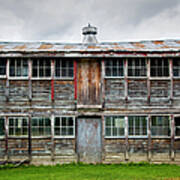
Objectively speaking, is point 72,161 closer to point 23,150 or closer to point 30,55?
point 23,150

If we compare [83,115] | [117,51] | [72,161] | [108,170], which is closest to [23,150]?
[72,161]

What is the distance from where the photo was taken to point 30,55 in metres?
13.0

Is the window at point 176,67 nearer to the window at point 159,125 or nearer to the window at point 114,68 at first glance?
the window at point 159,125

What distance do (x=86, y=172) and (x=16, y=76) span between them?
6003 millimetres

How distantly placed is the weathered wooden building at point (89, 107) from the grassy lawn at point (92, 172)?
72cm

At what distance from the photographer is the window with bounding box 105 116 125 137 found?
43.6ft

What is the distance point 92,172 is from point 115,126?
9.65 feet

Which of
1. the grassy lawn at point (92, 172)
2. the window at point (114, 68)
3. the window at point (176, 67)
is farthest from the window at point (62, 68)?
the window at point (176, 67)

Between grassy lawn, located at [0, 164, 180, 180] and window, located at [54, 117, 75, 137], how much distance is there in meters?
1.65

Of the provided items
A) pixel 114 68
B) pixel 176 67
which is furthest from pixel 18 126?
pixel 176 67

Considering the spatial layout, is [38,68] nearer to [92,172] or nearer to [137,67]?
[137,67]

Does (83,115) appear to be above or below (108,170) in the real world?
above

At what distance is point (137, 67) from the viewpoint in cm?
1327

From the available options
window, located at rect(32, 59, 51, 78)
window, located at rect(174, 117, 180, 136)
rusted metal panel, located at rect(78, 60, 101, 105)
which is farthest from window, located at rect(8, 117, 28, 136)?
window, located at rect(174, 117, 180, 136)
